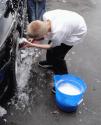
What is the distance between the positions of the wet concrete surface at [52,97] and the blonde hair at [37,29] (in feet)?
3.41

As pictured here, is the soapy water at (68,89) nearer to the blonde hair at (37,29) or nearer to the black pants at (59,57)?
the black pants at (59,57)

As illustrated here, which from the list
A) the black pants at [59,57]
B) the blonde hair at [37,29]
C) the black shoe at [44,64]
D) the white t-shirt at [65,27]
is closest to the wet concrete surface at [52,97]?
the black shoe at [44,64]

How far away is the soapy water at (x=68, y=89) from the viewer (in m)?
4.02

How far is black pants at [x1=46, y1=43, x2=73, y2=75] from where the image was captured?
4.36m

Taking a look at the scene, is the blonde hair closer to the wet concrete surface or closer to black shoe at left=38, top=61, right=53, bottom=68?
the wet concrete surface

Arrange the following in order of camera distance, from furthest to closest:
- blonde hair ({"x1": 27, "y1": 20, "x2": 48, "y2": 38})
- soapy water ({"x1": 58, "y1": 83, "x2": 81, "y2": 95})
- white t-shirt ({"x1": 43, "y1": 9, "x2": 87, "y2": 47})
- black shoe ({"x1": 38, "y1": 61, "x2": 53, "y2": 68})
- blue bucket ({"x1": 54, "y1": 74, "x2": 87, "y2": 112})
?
1. black shoe ({"x1": 38, "y1": 61, "x2": 53, "y2": 68})
2. soapy water ({"x1": 58, "y1": 83, "x2": 81, "y2": 95})
3. blue bucket ({"x1": 54, "y1": 74, "x2": 87, "y2": 112})
4. white t-shirt ({"x1": 43, "y1": 9, "x2": 87, "y2": 47})
5. blonde hair ({"x1": 27, "y1": 20, "x2": 48, "y2": 38})

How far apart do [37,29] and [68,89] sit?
103cm

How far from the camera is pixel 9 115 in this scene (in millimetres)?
3895

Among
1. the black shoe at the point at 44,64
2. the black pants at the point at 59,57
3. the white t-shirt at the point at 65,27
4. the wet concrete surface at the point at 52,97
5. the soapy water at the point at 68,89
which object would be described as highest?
the white t-shirt at the point at 65,27

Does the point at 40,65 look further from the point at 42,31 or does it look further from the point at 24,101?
the point at 42,31

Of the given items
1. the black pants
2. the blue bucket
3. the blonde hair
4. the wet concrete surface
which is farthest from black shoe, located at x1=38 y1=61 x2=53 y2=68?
the blonde hair

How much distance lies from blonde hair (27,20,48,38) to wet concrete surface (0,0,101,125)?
104cm

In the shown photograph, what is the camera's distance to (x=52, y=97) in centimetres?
435

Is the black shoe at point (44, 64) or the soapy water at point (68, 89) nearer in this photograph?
the soapy water at point (68, 89)
